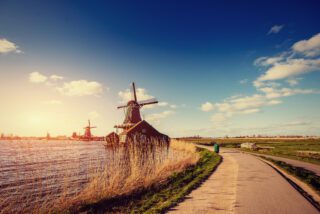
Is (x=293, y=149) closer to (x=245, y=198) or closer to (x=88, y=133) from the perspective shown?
(x=245, y=198)

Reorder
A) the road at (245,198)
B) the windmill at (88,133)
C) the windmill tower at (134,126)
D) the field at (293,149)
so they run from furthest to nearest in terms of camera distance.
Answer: the windmill at (88,133)
the windmill tower at (134,126)
the field at (293,149)
the road at (245,198)

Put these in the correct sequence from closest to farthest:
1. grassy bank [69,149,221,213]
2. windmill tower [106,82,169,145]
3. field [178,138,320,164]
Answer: grassy bank [69,149,221,213]
field [178,138,320,164]
windmill tower [106,82,169,145]

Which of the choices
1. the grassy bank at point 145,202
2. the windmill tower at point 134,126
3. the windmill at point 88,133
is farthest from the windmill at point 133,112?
the windmill at point 88,133

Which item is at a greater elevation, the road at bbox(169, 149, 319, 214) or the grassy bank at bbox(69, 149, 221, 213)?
the road at bbox(169, 149, 319, 214)

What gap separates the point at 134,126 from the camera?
42.9 metres

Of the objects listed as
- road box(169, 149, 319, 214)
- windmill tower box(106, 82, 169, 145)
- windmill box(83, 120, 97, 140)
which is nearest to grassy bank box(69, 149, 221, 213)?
road box(169, 149, 319, 214)

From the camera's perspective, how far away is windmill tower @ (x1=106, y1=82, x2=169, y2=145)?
42688 millimetres

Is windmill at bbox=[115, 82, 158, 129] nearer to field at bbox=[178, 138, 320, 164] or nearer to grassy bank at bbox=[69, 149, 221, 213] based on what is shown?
field at bbox=[178, 138, 320, 164]

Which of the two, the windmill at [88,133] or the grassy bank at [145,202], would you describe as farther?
the windmill at [88,133]

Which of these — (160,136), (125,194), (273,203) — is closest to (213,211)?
(273,203)

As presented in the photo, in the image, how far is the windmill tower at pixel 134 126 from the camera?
4269cm

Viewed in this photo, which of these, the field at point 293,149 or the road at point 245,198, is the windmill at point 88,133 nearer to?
the field at point 293,149

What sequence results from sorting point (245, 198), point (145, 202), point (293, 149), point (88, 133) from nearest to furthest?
point (245, 198) → point (145, 202) → point (293, 149) → point (88, 133)

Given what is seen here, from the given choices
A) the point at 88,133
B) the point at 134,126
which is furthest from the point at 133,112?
the point at 88,133
